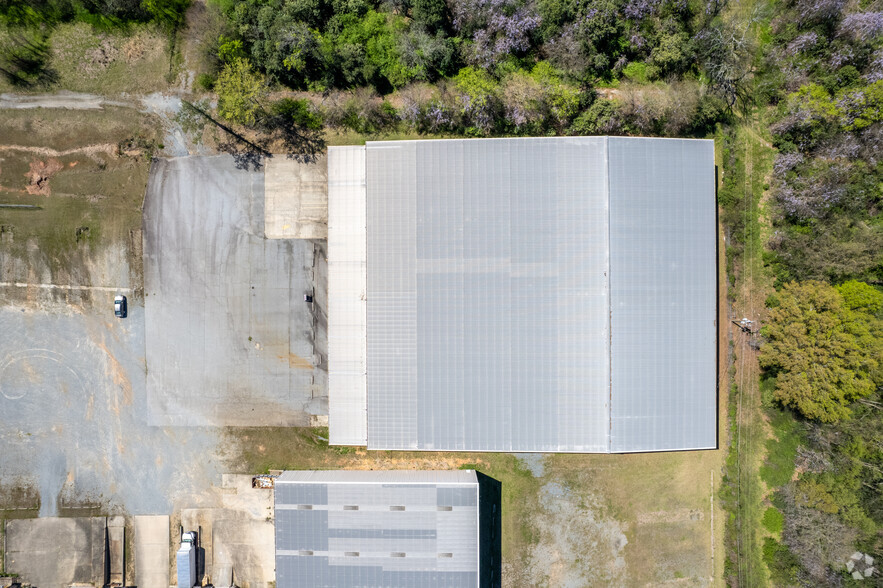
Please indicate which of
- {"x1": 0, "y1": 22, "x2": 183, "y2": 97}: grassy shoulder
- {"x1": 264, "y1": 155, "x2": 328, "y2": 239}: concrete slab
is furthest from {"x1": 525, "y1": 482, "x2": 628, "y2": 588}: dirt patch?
{"x1": 0, "y1": 22, "x2": 183, "y2": 97}: grassy shoulder

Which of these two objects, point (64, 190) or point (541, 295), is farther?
point (64, 190)

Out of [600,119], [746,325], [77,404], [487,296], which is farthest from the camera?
[77,404]

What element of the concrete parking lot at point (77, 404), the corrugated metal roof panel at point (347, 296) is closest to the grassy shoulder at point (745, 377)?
the corrugated metal roof panel at point (347, 296)

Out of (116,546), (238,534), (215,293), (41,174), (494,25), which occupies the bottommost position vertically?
(116,546)

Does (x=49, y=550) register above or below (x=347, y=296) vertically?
below

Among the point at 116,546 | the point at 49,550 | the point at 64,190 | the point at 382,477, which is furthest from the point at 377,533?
the point at 64,190

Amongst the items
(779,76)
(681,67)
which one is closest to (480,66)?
(681,67)

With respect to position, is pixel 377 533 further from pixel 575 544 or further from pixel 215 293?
pixel 215 293
